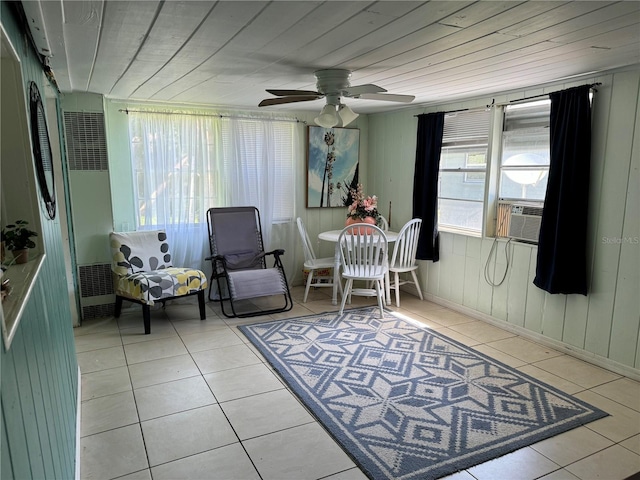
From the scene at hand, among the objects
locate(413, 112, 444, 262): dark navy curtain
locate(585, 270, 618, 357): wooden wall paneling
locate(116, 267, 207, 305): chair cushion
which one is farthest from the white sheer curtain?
locate(585, 270, 618, 357): wooden wall paneling

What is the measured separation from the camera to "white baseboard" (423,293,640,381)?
10.2 ft

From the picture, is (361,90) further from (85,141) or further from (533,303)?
(85,141)

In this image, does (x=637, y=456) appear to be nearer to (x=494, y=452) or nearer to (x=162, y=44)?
(x=494, y=452)

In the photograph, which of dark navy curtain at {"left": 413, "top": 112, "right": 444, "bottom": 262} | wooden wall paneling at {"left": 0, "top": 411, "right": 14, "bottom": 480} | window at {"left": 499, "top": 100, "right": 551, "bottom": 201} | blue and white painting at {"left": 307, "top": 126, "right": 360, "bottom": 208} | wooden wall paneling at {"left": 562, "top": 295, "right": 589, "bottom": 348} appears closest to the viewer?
wooden wall paneling at {"left": 0, "top": 411, "right": 14, "bottom": 480}

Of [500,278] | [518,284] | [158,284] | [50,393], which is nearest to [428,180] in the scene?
[500,278]

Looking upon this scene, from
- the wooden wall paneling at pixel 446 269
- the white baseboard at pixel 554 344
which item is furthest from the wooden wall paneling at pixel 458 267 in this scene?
the white baseboard at pixel 554 344

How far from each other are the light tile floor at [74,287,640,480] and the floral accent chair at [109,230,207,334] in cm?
30

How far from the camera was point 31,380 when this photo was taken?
121cm

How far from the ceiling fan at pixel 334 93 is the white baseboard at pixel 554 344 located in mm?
2217

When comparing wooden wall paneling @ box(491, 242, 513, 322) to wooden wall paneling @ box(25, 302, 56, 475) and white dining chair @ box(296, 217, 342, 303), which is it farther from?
wooden wall paneling @ box(25, 302, 56, 475)

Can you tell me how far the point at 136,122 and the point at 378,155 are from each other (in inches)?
109

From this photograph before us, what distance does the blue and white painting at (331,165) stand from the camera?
5.30 meters

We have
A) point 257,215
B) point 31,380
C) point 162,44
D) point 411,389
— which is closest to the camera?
point 31,380

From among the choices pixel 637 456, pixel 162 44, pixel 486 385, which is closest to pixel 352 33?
pixel 162 44
